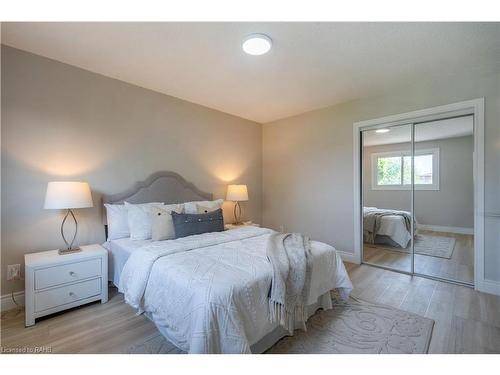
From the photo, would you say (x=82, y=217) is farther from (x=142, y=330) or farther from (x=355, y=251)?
(x=355, y=251)

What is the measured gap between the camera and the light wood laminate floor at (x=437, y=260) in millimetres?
2748

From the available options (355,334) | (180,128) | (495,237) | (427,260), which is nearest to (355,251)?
(427,260)

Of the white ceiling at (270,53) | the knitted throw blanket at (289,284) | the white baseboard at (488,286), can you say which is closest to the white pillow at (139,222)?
the knitted throw blanket at (289,284)

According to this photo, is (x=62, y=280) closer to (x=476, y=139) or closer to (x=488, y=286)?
(x=488, y=286)

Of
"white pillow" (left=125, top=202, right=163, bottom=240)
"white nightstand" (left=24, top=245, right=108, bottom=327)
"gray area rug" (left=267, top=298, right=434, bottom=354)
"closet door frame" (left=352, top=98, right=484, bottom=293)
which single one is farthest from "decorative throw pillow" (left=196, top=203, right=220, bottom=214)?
"closet door frame" (left=352, top=98, right=484, bottom=293)

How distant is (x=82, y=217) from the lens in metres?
2.59

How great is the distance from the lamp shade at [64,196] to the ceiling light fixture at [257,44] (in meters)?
2.05

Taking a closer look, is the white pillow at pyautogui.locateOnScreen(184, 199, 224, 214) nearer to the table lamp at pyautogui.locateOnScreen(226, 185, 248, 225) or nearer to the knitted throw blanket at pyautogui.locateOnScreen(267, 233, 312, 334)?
the table lamp at pyautogui.locateOnScreen(226, 185, 248, 225)

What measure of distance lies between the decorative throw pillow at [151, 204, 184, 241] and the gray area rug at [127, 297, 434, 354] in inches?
37.4

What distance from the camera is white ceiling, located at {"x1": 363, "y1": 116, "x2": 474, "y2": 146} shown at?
275cm

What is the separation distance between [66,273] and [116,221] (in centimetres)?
67

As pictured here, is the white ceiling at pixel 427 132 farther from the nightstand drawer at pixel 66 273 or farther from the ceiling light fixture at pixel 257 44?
the nightstand drawer at pixel 66 273

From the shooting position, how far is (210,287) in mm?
1402

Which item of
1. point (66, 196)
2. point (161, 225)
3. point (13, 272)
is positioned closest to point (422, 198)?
point (161, 225)
